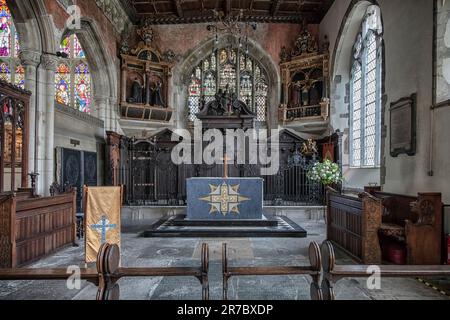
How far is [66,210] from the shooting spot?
19.4 ft

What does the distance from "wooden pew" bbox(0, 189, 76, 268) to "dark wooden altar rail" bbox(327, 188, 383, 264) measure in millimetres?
5115

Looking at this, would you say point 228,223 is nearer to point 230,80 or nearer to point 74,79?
point 230,80

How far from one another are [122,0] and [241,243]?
9.07 meters

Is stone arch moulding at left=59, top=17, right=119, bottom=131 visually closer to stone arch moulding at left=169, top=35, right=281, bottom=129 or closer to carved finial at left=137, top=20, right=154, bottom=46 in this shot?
carved finial at left=137, top=20, right=154, bottom=46

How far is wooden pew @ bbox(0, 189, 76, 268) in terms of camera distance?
4.41 m

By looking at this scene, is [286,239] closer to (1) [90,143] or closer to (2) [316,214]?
(2) [316,214]

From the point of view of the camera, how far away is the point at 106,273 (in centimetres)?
219

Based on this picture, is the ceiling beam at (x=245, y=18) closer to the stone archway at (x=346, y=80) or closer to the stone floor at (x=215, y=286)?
the stone archway at (x=346, y=80)

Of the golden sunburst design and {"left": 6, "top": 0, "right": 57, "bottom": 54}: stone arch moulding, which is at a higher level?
{"left": 6, "top": 0, "right": 57, "bottom": 54}: stone arch moulding

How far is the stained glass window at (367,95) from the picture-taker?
8312mm

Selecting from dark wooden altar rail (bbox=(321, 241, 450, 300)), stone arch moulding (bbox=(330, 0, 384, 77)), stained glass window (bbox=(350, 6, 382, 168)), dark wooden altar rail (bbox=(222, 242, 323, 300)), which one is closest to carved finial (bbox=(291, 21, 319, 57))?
stone arch moulding (bbox=(330, 0, 384, 77))

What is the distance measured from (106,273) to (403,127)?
226 inches

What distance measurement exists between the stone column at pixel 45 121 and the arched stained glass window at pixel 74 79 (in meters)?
5.25

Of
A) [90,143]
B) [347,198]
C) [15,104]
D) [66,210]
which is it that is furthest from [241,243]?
[90,143]
